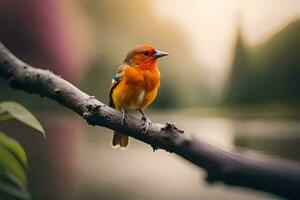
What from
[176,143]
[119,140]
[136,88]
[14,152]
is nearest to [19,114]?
[14,152]

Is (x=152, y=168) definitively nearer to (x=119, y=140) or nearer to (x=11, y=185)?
(x=119, y=140)

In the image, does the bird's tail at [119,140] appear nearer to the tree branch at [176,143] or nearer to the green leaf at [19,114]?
the tree branch at [176,143]

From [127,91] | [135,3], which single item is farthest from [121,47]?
[127,91]

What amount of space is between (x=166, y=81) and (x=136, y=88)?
0.17 metres

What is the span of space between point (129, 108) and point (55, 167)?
340mm

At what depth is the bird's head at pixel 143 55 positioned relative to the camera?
45.0 inches

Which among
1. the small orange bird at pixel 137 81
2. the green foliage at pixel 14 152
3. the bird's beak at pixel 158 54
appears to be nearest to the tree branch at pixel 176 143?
the green foliage at pixel 14 152

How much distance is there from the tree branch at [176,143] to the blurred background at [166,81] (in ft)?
1.10

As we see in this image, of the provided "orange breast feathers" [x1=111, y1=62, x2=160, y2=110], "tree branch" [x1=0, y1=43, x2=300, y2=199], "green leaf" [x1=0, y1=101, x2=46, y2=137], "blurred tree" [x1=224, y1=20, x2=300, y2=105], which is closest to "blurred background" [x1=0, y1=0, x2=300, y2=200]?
"blurred tree" [x1=224, y1=20, x2=300, y2=105]

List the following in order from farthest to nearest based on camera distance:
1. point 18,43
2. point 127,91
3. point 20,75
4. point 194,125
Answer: point 18,43 → point 194,125 → point 127,91 → point 20,75

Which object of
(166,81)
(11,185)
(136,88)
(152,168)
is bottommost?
(11,185)

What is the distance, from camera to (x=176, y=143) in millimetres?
620

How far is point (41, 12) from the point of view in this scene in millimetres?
1355

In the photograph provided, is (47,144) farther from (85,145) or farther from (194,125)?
(194,125)
